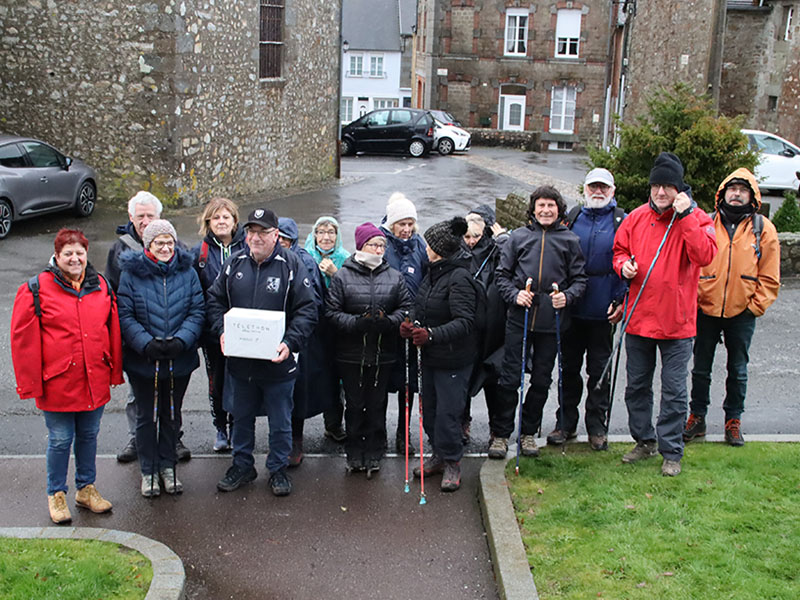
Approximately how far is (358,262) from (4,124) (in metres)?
13.7

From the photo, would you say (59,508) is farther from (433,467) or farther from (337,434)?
(433,467)

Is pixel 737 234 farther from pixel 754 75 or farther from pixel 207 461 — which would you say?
pixel 754 75

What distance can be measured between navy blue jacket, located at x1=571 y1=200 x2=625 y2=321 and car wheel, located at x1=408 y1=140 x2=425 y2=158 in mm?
27082

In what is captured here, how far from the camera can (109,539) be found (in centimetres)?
545

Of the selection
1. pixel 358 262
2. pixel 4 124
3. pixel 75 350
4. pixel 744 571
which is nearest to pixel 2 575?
pixel 75 350

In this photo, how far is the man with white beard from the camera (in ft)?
21.7

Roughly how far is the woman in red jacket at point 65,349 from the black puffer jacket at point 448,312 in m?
2.08

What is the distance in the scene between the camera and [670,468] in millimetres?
6277

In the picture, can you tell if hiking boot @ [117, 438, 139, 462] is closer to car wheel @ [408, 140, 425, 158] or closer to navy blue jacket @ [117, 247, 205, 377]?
navy blue jacket @ [117, 247, 205, 377]

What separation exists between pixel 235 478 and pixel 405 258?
2.03m

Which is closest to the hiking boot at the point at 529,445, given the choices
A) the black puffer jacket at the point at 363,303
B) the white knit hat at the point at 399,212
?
the black puffer jacket at the point at 363,303

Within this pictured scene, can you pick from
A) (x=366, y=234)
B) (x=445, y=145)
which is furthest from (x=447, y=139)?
(x=366, y=234)

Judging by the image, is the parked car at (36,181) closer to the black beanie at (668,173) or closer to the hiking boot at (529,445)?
the hiking boot at (529,445)

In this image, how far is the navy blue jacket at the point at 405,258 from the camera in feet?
22.3
